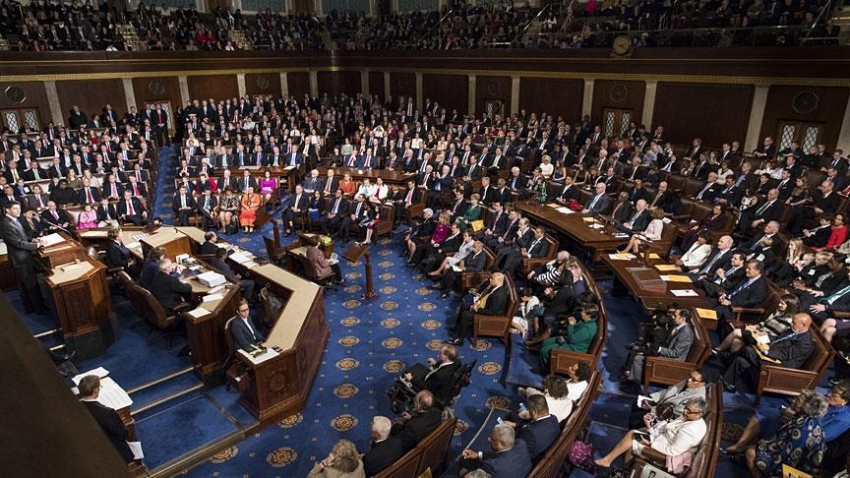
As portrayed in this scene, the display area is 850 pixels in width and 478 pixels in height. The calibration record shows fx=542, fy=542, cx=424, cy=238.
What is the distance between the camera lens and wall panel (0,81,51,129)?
60.6 ft

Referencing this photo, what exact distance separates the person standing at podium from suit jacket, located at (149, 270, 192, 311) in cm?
211

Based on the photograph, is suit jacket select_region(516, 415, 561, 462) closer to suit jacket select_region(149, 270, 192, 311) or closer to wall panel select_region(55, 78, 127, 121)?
suit jacket select_region(149, 270, 192, 311)

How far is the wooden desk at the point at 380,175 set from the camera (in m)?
14.9

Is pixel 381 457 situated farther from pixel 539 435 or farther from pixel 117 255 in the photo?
pixel 117 255

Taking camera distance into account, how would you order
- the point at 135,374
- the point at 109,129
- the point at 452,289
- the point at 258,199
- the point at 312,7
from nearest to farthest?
the point at 135,374
the point at 452,289
the point at 258,199
the point at 109,129
the point at 312,7

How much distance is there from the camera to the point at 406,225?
13844mm

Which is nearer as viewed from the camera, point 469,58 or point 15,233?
point 15,233

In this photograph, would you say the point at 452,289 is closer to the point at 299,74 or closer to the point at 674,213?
the point at 674,213

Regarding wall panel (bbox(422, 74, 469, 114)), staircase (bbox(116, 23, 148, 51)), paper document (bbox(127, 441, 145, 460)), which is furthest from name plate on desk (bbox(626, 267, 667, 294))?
staircase (bbox(116, 23, 148, 51))

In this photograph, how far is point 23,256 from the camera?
8.30 metres

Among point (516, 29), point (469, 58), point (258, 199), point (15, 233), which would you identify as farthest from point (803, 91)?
point (15, 233)

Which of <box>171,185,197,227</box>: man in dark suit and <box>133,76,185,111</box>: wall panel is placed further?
<box>133,76,185,111</box>: wall panel

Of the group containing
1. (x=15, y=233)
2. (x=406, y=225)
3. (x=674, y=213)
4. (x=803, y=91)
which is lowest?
(x=406, y=225)

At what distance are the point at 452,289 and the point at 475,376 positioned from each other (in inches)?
110
